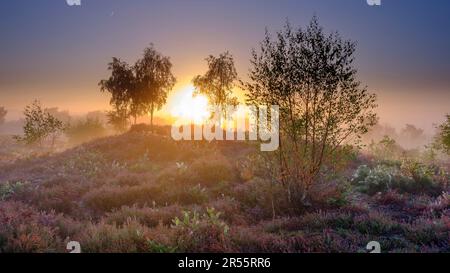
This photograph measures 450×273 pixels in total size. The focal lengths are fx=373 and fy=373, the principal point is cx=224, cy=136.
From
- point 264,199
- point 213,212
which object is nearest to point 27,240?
point 213,212

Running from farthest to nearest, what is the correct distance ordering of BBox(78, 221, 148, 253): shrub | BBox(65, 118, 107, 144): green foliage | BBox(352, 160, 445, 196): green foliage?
BBox(65, 118, 107, 144): green foliage → BBox(352, 160, 445, 196): green foliage → BBox(78, 221, 148, 253): shrub

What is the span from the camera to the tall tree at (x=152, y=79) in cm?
4344

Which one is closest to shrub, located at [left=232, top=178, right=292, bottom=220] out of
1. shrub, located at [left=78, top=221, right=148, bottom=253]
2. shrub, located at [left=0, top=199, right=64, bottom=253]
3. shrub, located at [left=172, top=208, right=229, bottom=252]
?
shrub, located at [left=172, top=208, right=229, bottom=252]

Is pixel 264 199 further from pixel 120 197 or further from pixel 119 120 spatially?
pixel 119 120

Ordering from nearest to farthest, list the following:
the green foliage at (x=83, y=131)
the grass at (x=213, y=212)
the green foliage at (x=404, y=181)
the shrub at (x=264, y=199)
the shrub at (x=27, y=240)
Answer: the shrub at (x=27, y=240) < the grass at (x=213, y=212) < the shrub at (x=264, y=199) < the green foliage at (x=404, y=181) < the green foliage at (x=83, y=131)

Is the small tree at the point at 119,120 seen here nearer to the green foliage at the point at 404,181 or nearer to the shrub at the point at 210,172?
the shrub at the point at 210,172

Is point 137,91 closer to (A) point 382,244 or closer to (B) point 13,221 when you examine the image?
(B) point 13,221

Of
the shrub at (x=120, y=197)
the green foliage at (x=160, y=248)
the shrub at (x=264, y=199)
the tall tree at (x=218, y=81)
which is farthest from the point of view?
the tall tree at (x=218, y=81)

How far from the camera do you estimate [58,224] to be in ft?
31.9

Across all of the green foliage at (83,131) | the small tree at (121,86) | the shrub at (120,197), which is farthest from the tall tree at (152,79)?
the green foliage at (83,131)

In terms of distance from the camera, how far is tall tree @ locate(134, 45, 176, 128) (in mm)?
43438

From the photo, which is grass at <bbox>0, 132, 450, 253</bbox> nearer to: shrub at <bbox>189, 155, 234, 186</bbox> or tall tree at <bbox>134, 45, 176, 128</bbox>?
shrub at <bbox>189, 155, 234, 186</bbox>
